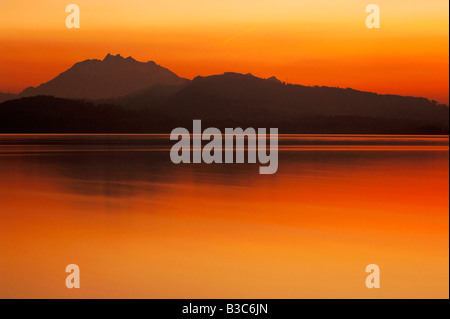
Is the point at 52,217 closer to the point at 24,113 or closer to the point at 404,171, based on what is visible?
the point at 404,171

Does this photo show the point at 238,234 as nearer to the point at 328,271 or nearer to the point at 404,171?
the point at 328,271

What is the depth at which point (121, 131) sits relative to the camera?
182 m

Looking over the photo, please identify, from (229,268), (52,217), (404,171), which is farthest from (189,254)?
(404,171)

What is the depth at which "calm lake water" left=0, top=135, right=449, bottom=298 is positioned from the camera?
734 centimetres

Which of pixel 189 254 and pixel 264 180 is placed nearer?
pixel 189 254

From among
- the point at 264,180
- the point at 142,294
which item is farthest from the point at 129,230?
the point at 264,180

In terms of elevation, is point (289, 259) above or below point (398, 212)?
below

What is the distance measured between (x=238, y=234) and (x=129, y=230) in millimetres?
1836

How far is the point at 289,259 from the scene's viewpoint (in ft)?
28.2

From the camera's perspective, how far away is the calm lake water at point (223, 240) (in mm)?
7336

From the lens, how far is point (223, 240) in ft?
32.3

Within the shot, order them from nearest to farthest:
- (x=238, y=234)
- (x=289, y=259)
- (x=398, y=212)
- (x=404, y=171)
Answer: (x=289, y=259) < (x=238, y=234) < (x=398, y=212) < (x=404, y=171)
